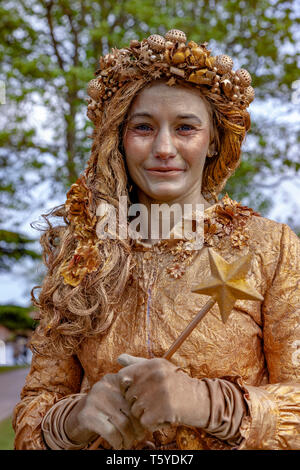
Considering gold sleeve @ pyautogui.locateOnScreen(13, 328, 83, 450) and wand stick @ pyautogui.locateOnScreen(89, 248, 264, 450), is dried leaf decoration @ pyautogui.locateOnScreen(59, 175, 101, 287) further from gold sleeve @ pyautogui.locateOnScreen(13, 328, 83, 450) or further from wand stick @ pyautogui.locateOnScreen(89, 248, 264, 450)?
wand stick @ pyautogui.locateOnScreen(89, 248, 264, 450)

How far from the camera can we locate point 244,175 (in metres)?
8.48

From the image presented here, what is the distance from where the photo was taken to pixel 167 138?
205cm

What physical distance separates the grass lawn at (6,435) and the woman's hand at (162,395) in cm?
520

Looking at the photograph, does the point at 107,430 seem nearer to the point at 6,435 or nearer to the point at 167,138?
the point at 167,138

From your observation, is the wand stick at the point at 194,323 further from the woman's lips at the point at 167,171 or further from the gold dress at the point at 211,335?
the woman's lips at the point at 167,171

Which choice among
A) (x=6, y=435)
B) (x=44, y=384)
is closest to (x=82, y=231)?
(x=44, y=384)

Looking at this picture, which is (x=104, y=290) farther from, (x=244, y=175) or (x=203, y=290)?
(x=244, y=175)

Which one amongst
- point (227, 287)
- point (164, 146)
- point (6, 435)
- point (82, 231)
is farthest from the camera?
point (6, 435)

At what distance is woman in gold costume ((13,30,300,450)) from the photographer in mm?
1843

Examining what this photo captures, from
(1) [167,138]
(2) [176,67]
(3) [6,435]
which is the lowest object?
(3) [6,435]

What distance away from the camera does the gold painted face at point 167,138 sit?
81.7 inches

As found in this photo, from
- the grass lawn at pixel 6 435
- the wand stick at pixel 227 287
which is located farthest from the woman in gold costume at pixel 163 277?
the grass lawn at pixel 6 435

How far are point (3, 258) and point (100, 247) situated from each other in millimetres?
10586

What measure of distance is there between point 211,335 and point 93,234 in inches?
23.6
